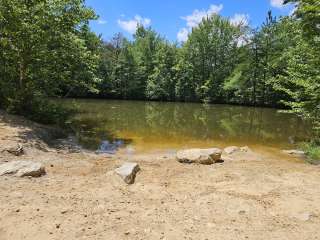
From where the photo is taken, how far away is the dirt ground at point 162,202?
521cm

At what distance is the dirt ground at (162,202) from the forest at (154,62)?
514cm

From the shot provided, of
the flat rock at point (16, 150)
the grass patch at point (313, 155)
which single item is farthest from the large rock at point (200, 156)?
the flat rock at point (16, 150)

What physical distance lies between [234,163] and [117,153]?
4.17 m

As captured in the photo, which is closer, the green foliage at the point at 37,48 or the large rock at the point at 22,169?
the large rock at the point at 22,169

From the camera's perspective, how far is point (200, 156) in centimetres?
961

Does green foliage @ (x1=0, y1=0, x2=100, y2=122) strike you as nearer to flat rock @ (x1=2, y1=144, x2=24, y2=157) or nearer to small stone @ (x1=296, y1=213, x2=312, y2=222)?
flat rock @ (x1=2, y1=144, x2=24, y2=157)

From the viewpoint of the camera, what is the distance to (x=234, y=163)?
988 centimetres

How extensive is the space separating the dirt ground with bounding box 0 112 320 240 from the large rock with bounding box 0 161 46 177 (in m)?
0.18

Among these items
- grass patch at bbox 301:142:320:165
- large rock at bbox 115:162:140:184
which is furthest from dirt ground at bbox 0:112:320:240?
grass patch at bbox 301:142:320:165

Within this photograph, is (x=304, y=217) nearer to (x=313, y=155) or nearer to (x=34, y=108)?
(x=313, y=155)

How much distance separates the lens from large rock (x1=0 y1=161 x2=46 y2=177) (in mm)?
7234

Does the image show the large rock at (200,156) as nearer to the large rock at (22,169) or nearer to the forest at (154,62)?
the large rock at (22,169)

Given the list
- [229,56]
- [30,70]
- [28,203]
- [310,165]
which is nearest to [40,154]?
[28,203]

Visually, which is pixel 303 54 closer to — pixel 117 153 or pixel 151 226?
pixel 117 153
